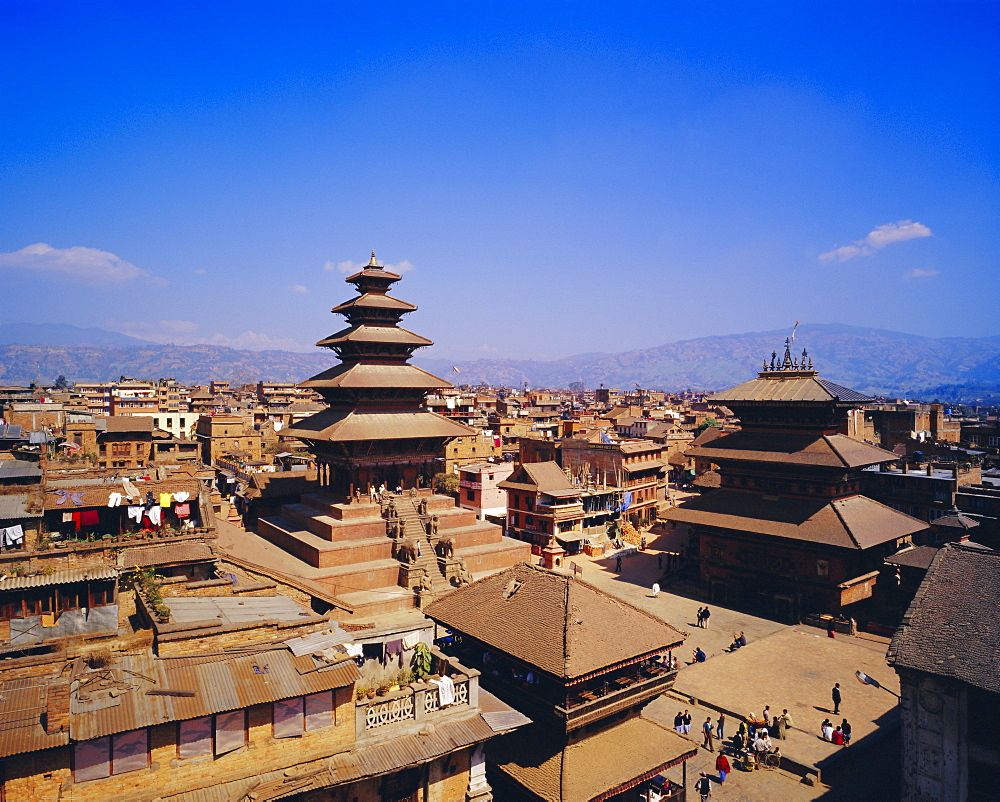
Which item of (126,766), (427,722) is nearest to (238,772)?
(126,766)

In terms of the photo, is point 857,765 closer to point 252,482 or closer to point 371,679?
point 371,679

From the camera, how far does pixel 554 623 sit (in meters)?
18.1

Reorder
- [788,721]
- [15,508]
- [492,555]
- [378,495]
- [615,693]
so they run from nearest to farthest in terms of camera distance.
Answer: [615,693], [788,721], [15,508], [492,555], [378,495]

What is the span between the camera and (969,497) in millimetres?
41719

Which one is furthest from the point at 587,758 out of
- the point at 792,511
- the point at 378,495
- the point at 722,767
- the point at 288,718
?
the point at 792,511

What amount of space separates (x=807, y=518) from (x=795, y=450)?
4.27m

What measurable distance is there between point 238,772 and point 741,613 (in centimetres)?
3212

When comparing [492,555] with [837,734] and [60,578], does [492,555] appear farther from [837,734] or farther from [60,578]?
[60,578]

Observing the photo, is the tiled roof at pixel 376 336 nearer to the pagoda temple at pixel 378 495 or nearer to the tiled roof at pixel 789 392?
the pagoda temple at pixel 378 495

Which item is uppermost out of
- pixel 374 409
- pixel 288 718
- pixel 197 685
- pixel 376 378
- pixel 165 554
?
pixel 376 378

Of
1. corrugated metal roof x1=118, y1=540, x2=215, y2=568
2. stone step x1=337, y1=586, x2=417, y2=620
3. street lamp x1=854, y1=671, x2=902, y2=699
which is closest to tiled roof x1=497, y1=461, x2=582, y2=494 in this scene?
stone step x1=337, y1=586, x2=417, y2=620

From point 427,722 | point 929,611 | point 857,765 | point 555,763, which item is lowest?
point 857,765

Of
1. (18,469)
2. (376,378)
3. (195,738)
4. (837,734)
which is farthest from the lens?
(376,378)

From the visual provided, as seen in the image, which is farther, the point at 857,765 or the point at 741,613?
the point at 741,613
